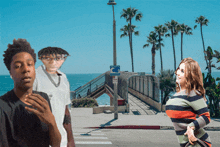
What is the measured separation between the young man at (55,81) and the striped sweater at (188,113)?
4.76 feet

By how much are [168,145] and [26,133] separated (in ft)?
24.5

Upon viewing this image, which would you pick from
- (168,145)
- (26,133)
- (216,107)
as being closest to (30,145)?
(26,133)

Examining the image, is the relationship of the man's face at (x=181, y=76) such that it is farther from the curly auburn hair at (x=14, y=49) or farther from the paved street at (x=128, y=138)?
the paved street at (x=128, y=138)

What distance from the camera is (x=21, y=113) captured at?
4.49ft

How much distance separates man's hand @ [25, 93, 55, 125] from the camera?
136cm

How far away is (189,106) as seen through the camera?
2.76 meters

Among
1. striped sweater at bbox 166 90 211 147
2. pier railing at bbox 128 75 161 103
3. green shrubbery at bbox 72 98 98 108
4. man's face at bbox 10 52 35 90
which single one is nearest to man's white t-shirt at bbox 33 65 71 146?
man's face at bbox 10 52 35 90

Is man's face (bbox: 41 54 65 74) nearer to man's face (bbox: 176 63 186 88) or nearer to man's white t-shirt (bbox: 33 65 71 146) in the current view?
man's white t-shirt (bbox: 33 65 71 146)

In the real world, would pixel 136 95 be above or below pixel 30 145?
below

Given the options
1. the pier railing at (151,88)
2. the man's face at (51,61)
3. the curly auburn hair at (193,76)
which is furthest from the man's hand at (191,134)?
the pier railing at (151,88)

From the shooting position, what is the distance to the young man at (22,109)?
1355 millimetres

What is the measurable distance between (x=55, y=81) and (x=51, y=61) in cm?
15

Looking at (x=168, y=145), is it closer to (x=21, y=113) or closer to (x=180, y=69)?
(x=180, y=69)

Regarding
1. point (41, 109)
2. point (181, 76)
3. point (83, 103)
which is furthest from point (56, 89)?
point (83, 103)
